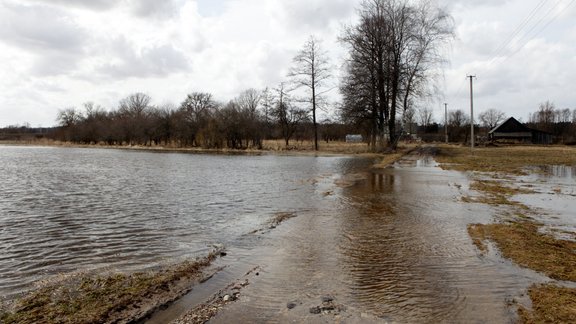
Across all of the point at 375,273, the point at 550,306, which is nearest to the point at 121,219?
the point at 375,273

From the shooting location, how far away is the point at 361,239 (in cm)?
843

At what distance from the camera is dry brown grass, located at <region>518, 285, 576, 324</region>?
449 cm

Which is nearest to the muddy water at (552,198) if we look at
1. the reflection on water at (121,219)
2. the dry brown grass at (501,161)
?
the dry brown grass at (501,161)

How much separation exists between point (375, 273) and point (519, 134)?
272ft

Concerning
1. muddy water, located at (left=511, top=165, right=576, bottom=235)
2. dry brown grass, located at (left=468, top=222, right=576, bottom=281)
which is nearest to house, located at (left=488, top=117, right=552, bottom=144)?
muddy water, located at (left=511, top=165, right=576, bottom=235)

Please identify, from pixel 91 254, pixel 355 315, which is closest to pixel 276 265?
pixel 355 315

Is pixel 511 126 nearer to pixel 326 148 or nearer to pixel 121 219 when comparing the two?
pixel 326 148

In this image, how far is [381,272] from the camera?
20.7 feet

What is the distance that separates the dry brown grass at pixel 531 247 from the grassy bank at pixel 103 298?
5.17 meters

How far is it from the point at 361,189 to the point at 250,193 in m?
4.33

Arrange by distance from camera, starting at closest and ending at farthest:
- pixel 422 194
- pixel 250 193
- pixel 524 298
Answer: pixel 524 298 < pixel 422 194 < pixel 250 193

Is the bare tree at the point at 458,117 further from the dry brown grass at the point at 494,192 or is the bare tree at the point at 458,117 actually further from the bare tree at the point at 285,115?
the dry brown grass at the point at 494,192

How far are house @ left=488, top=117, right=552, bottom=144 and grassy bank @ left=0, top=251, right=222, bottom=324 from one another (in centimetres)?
8105

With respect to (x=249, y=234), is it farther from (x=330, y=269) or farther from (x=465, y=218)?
(x=465, y=218)
